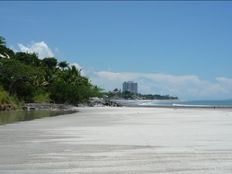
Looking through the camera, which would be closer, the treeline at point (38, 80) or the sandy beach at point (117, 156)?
the sandy beach at point (117, 156)

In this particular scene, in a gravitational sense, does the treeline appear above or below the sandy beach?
above

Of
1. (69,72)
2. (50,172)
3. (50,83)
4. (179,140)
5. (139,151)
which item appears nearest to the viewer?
(50,172)

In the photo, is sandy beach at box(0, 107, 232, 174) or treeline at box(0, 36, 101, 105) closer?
sandy beach at box(0, 107, 232, 174)

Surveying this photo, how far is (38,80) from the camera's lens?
103438 mm

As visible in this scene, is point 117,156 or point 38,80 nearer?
point 117,156

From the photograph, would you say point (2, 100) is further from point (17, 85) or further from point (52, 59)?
point (52, 59)

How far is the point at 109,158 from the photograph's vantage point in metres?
15.6

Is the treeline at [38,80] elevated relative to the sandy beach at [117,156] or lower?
elevated

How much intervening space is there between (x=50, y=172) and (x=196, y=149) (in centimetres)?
719

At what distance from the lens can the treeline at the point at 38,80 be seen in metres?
89.2

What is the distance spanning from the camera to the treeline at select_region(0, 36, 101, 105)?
89250 mm

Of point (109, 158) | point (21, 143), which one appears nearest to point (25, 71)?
point (21, 143)

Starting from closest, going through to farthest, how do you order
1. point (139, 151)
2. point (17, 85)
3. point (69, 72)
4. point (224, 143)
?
point (139, 151), point (224, 143), point (17, 85), point (69, 72)

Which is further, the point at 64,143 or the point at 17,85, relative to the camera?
the point at 17,85
